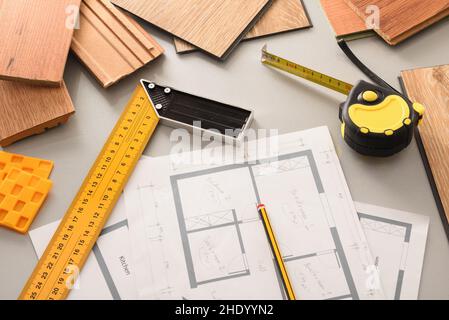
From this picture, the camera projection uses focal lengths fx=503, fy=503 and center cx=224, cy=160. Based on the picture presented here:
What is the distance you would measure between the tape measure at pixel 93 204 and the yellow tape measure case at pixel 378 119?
0.38 m

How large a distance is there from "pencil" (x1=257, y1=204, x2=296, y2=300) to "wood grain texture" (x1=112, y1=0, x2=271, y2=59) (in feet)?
1.19

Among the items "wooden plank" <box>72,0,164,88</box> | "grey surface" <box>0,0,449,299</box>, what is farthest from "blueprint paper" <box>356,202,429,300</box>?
"wooden plank" <box>72,0,164,88</box>

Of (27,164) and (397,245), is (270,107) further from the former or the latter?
(27,164)

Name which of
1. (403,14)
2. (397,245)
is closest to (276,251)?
(397,245)

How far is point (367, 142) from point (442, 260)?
0.79 feet

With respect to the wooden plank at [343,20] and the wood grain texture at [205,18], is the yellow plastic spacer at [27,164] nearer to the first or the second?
the wood grain texture at [205,18]

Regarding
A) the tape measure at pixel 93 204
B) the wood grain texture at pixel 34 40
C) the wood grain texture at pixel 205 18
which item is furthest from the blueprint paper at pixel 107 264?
the wood grain texture at pixel 205 18

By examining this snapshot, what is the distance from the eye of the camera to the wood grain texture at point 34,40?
0.98 metres

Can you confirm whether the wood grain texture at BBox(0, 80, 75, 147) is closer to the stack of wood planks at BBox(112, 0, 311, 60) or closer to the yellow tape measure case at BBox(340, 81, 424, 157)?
the stack of wood planks at BBox(112, 0, 311, 60)

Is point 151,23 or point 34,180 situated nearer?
point 34,180
